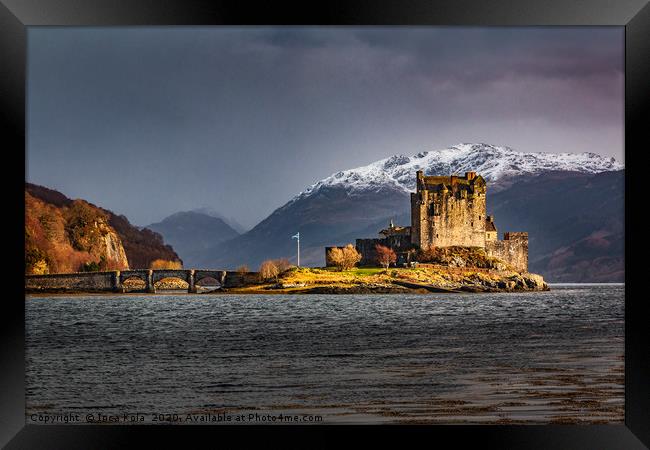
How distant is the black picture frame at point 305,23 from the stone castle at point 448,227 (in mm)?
82757

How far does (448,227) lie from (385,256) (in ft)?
22.2

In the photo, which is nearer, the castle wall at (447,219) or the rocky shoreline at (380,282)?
the rocky shoreline at (380,282)

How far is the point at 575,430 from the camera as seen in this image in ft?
28.9

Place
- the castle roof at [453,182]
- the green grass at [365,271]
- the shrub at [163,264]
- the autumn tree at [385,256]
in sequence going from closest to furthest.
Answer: the green grass at [365,271] < the autumn tree at [385,256] < the castle roof at [453,182] < the shrub at [163,264]

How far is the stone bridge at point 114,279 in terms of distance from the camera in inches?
3359

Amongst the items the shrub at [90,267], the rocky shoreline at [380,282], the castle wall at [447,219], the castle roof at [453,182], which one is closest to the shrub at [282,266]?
the rocky shoreline at [380,282]

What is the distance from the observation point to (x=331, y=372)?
67.9 ft

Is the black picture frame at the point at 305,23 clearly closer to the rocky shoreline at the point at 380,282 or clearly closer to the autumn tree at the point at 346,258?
the rocky shoreline at the point at 380,282

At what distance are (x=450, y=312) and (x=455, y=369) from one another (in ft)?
115

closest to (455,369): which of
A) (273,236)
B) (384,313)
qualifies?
(384,313)

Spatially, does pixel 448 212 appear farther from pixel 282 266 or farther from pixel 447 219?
pixel 282 266

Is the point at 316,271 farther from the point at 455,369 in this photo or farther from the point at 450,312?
the point at 455,369

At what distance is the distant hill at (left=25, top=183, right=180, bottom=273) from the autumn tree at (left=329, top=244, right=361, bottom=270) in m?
24.2

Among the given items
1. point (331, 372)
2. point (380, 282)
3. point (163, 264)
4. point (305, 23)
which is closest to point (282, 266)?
point (163, 264)
